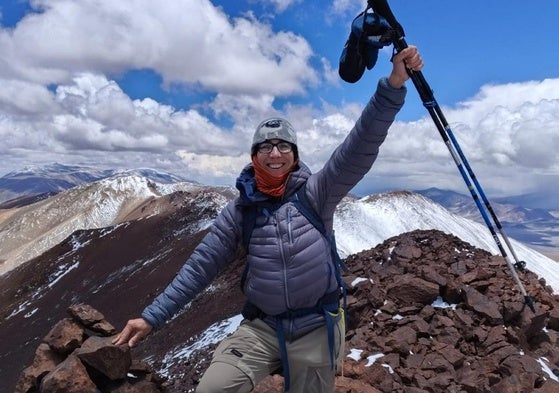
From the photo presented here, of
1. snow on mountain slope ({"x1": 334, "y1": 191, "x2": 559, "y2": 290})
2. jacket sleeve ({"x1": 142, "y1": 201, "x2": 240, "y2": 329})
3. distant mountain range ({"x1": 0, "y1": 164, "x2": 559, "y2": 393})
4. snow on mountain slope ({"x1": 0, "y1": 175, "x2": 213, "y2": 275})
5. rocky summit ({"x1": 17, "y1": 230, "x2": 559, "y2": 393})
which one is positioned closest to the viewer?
jacket sleeve ({"x1": 142, "y1": 201, "x2": 240, "y2": 329})

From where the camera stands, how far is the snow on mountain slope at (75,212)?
160m

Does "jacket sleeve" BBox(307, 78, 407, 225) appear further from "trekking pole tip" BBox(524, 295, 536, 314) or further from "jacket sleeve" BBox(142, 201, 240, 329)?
"trekking pole tip" BBox(524, 295, 536, 314)

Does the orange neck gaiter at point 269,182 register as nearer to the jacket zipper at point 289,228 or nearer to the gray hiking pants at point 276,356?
the jacket zipper at point 289,228

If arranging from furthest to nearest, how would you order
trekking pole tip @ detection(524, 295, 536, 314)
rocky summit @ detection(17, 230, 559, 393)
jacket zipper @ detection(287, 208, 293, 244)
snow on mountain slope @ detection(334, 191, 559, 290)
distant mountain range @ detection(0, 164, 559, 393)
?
snow on mountain slope @ detection(334, 191, 559, 290), distant mountain range @ detection(0, 164, 559, 393), trekking pole tip @ detection(524, 295, 536, 314), rocky summit @ detection(17, 230, 559, 393), jacket zipper @ detection(287, 208, 293, 244)

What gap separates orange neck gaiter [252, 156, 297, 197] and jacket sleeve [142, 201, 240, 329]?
0.44 meters

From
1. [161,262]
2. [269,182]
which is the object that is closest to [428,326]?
[269,182]

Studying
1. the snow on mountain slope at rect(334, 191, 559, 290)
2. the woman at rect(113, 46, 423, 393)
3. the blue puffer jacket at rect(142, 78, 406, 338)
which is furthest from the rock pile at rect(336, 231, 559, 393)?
the snow on mountain slope at rect(334, 191, 559, 290)

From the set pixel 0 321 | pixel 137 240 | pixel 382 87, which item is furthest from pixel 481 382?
pixel 0 321

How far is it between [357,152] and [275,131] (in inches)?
38.9

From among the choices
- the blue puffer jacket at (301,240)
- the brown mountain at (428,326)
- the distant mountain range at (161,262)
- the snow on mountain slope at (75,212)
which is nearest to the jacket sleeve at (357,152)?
the blue puffer jacket at (301,240)

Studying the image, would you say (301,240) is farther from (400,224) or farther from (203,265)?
(400,224)

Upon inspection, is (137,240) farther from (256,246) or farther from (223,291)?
(256,246)

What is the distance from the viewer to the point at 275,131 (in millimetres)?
4828

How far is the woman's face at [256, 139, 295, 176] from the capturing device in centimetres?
478
